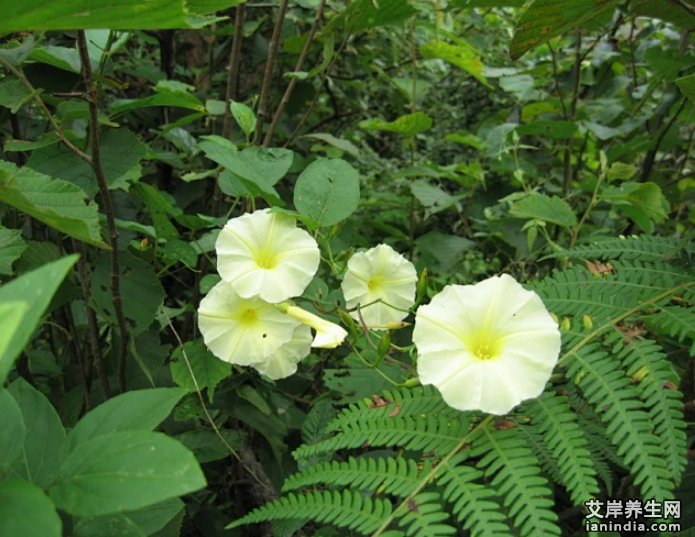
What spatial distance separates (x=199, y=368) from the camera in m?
1.08

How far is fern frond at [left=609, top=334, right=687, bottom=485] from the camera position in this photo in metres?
0.76

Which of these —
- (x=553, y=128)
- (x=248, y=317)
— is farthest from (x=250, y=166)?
(x=553, y=128)

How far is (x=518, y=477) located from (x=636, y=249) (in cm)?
51

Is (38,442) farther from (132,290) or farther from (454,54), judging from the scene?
(454,54)

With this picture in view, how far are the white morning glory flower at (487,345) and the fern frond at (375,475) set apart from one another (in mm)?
100

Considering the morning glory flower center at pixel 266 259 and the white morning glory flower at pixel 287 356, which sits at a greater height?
the morning glory flower center at pixel 266 259

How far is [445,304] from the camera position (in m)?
0.87

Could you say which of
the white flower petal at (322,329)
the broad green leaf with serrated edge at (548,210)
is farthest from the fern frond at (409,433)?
the broad green leaf with serrated edge at (548,210)

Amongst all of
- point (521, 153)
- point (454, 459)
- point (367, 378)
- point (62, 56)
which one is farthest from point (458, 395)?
point (521, 153)

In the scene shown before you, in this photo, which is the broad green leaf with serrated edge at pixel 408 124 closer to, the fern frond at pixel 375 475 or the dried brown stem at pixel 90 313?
the dried brown stem at pixel 90 313

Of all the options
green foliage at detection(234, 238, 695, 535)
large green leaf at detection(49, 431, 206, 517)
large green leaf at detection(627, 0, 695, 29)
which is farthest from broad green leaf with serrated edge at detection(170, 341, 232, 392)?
large green leaf at detection(627, 0, 695, 29)

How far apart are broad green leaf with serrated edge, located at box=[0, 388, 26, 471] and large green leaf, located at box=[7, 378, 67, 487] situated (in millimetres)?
46

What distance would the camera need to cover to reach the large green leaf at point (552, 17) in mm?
1091

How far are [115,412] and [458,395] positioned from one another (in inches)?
15.0
